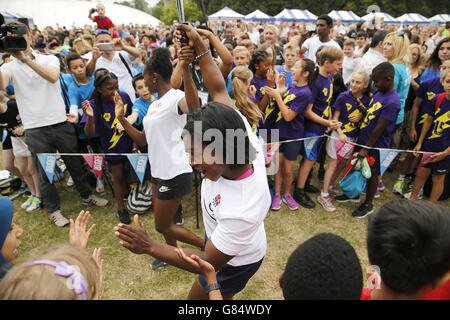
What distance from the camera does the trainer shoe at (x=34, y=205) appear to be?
455cm

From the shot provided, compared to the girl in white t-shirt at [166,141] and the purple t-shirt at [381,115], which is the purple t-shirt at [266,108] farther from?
the girl in white t-shirt at [166,141]

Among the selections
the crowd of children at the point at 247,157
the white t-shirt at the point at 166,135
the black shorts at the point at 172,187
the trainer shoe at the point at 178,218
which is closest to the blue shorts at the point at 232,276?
the crowd of children at the point at 247,157

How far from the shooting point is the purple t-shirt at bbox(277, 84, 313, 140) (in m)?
3.96

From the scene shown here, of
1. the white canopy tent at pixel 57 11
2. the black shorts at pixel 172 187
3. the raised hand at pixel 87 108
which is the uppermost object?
the white canopy tent at pixel 57 11

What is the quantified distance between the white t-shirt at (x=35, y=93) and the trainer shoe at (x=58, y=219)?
1.40 metres

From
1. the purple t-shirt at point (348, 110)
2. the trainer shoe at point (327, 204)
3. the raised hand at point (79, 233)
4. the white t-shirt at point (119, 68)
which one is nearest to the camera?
the raised hand at point (79, 233)

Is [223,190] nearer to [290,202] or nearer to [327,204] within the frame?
[290,202]

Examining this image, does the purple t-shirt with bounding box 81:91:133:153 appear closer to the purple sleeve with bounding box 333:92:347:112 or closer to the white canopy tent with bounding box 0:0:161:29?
the purple sleeve with bounding box 333:92:347:112

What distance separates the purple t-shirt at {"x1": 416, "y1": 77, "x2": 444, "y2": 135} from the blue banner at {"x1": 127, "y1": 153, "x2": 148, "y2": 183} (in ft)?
14.9

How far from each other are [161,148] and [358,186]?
3.22 metres

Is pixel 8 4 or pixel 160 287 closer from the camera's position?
pixel 160 287
